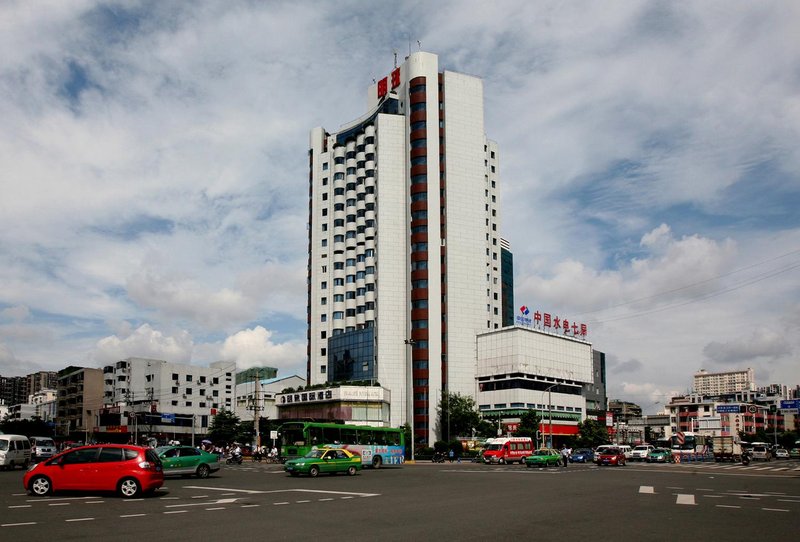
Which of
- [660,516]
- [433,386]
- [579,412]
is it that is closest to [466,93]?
[433,386]

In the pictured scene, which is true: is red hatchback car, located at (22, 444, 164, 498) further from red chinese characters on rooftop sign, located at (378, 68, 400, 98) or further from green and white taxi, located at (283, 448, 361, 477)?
red chinese characters on rooftop sign, located at (378, 68, 400, 98)

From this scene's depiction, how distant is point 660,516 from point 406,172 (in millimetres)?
100049

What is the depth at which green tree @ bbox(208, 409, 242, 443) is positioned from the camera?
4215 inches

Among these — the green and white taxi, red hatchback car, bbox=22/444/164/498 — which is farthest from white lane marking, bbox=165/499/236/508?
the green and white taxi

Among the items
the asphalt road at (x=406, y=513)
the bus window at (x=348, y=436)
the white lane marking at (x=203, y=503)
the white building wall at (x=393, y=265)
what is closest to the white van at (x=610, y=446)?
the bus window at (x=348, y=436)

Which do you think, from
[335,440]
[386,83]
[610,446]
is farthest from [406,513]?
[386,83]

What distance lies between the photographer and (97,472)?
78.3 ft

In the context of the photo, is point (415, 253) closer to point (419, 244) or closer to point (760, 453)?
point (419, 244)

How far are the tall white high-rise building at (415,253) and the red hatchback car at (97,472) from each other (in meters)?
85.3

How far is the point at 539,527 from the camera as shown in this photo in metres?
17.5

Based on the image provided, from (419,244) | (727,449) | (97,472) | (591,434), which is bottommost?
(591,434)

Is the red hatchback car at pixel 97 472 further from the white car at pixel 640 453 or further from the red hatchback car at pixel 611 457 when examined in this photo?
the white car at pixel 640 453

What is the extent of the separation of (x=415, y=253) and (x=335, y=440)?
59.7 metres

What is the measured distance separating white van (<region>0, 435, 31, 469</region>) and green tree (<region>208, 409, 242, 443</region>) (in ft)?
205
